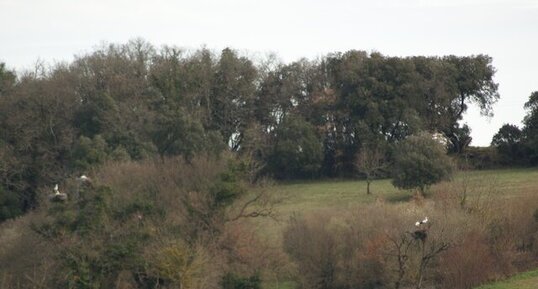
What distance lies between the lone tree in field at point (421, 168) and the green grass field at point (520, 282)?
1379cm

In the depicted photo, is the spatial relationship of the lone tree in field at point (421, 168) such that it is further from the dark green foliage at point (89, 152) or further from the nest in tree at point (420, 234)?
the dark green foliage at point (89, 152)

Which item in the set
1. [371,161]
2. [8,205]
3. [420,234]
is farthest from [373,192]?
[8,205]

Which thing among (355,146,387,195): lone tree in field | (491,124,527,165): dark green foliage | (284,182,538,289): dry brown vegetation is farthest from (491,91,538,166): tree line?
(284,182,538,289): dry brown vegetation

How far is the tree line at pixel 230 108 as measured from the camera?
5594 cm

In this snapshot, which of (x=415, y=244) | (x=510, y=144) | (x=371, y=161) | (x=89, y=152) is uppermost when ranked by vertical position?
(x=510, y=144)

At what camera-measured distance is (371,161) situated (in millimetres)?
58156

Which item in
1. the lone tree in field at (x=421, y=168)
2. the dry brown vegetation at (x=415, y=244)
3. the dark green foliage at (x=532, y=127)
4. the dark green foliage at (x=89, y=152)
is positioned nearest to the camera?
the dry brown vegetation at (x=415, y=244)

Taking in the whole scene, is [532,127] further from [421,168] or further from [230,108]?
[230,108]

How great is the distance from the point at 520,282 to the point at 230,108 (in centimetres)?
A: 3444

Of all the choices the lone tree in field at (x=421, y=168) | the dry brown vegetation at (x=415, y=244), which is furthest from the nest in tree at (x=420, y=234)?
the lone tree in field at (x=421, y=168)

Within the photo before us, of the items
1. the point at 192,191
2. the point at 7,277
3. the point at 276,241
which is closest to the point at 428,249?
the point at 276,241

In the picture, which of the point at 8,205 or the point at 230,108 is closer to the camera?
the point at 8,205

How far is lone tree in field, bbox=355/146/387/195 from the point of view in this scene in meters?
57.2

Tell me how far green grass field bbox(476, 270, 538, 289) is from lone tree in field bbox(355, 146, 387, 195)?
1985 cm
